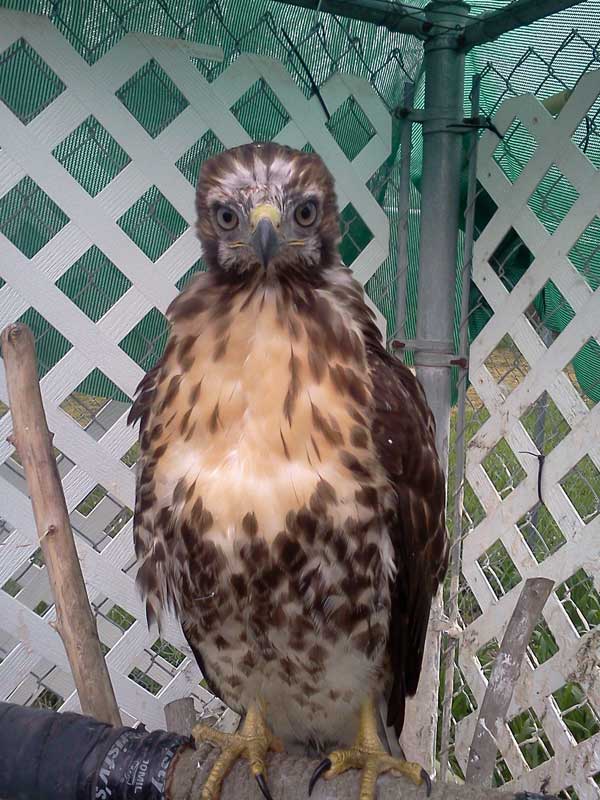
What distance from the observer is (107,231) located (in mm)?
2160

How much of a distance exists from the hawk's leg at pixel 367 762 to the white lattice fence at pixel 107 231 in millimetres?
860

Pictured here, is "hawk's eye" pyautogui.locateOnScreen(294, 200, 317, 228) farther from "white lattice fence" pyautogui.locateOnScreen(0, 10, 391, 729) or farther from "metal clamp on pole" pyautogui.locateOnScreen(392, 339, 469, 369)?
"metal clamp on pole" pyautogui.locateOnScreen(392, 339, 469, 369)

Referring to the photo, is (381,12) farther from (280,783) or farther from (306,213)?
(280,783)

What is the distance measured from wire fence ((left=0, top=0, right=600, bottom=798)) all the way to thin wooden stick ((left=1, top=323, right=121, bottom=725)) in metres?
0.64

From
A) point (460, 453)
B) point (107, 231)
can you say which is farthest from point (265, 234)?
point (460, 453)

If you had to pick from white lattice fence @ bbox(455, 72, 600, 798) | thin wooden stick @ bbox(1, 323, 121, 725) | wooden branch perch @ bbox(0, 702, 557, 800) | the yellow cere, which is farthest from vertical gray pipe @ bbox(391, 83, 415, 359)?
wooden branch perch @ bbox(0, 702, 557, 800)

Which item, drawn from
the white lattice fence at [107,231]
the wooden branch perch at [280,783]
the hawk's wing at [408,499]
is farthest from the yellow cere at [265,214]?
the wooden branch perch at [280,783]

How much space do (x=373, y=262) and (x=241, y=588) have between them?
4.37ft

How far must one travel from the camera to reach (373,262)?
2576 mm

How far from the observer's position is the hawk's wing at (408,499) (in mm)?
1549

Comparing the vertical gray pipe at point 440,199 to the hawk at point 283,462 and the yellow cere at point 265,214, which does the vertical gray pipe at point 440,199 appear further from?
the yellow cere at point 265,214

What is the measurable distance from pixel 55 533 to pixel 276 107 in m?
1.42

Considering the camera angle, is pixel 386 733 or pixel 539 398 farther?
pixel 539 398

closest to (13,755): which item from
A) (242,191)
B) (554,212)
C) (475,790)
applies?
(475,790)
